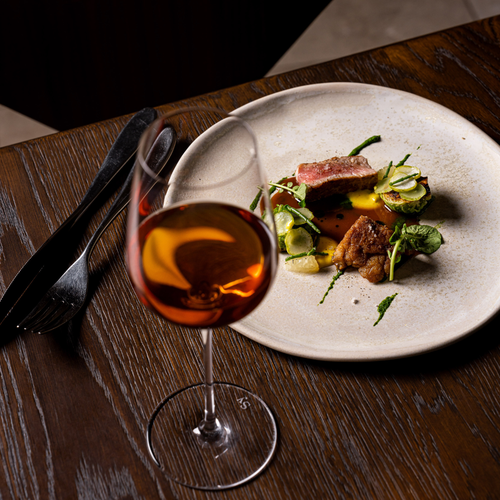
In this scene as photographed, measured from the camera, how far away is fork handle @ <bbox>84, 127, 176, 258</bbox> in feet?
2.51

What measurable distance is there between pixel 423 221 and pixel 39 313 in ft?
2.87

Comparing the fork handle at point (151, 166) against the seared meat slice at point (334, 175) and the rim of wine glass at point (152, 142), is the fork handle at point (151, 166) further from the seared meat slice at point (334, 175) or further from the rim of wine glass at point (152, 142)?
the seared meat slice at point (334, 175)

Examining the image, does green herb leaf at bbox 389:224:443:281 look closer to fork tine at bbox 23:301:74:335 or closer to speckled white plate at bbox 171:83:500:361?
speckled white plate at bbox 171:83:500:361

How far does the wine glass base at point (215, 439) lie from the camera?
0.90m

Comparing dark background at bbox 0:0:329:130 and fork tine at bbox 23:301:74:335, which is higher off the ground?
fork tine at bbox 23:301:74:335

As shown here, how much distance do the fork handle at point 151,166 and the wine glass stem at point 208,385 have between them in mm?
251

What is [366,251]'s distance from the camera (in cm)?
118

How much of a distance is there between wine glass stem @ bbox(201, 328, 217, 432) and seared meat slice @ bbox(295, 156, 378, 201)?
1.88 ft

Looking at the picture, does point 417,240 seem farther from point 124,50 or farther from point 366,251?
point 124,50

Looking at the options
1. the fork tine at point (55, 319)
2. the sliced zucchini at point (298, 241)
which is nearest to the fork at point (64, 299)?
the fork tine at point (55, 319)

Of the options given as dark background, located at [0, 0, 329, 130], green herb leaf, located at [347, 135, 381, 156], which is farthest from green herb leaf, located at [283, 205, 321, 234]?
dark background, located at [0, 0, 329, 130]

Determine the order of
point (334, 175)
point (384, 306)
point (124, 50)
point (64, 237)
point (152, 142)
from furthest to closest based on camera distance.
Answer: point (124, 50), point (334, 175), point (64, 237), point (384, 306), point (152, 142)

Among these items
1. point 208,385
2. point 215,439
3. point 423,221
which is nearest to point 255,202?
point 208,385

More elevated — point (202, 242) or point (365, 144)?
point (202, 242)
